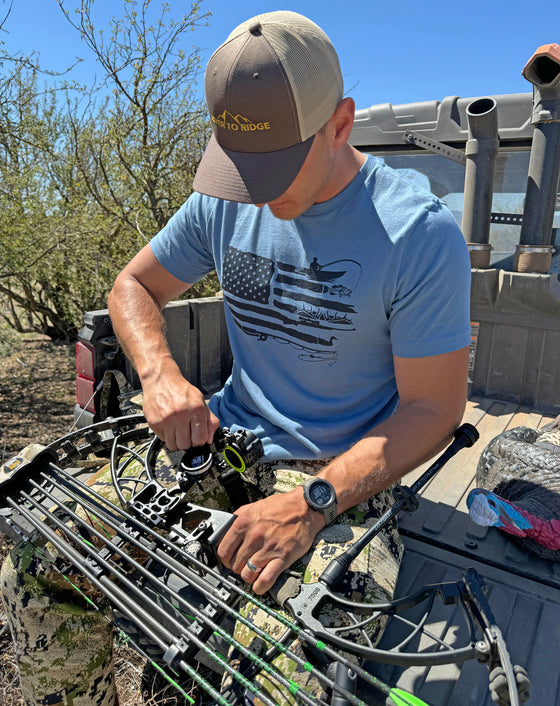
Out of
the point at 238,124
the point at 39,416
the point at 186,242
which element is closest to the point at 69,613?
the point at 186,242

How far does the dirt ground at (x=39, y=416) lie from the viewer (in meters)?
2.24

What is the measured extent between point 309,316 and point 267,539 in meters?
0.73

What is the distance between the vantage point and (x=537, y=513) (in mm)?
2111

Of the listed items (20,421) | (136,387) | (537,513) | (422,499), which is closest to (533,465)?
(537,513)

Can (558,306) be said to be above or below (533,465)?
above

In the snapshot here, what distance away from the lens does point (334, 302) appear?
5.82 ft

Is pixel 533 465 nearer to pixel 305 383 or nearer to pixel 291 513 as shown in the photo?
pixel 305 383

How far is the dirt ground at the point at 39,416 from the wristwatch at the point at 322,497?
127 centimetres

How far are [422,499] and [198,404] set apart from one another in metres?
1.35

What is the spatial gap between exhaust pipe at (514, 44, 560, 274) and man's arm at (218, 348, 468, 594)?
224 centimetres

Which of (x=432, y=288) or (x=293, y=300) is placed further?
(x=293, y=300)

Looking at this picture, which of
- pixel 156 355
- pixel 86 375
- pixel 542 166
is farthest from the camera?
pixel 542 166

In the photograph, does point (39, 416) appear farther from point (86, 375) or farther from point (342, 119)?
point (342, 119)

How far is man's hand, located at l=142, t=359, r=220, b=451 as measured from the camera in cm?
172
